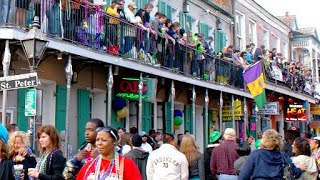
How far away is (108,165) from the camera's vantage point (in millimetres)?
4609

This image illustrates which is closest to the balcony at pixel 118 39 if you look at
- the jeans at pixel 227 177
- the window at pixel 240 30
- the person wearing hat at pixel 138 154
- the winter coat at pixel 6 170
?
the person wearing hat at pixel 138 154

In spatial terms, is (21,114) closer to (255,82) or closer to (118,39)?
(118,39)

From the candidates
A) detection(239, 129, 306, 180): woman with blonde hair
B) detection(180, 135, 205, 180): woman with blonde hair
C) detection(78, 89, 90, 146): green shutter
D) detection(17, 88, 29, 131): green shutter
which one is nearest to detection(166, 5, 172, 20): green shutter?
detection(78, 89, 90, 146): green shutter

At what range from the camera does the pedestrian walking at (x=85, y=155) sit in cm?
523

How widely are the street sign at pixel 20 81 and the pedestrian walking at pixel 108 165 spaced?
11.4 feet

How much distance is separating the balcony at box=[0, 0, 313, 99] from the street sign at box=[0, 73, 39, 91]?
214cm

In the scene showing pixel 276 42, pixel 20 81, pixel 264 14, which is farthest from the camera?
pixel 276 42

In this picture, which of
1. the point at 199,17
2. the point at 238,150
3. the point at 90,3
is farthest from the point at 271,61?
the point at 238,150

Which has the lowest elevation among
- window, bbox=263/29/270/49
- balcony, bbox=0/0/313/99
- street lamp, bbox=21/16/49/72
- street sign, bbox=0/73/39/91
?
street sign, bbox=0/73/39/91

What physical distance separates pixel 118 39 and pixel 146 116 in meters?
4.36

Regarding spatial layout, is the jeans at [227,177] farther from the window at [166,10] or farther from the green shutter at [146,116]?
the window at [166,10]

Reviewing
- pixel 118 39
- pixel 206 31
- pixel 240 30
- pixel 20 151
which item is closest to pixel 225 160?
pixel 20 151

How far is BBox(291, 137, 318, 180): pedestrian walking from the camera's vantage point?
7.46 meters

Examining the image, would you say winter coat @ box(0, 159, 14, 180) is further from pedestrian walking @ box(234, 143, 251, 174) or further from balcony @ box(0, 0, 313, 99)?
balcony @ box(0, 0, 313, 99)
